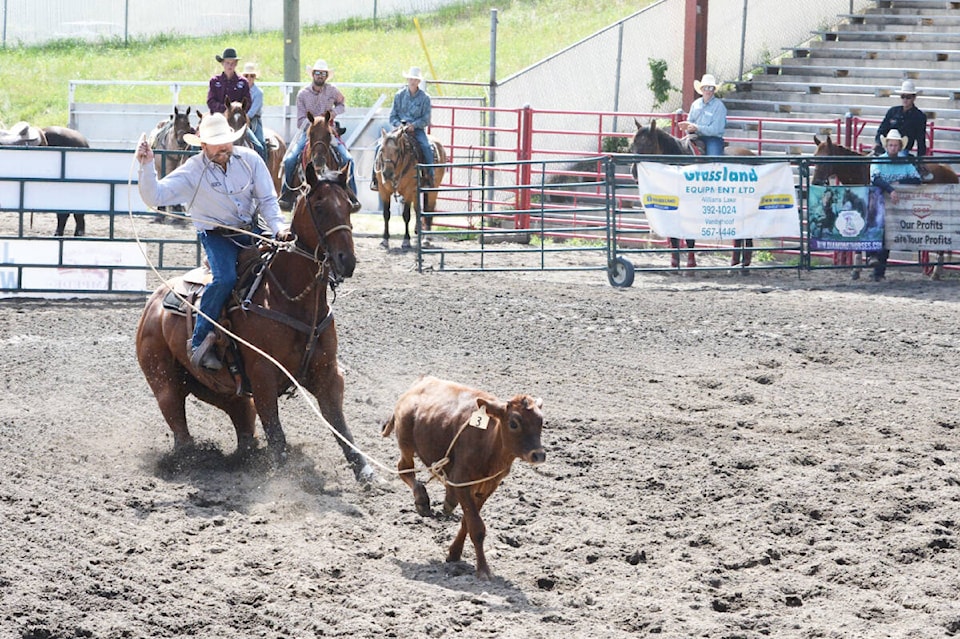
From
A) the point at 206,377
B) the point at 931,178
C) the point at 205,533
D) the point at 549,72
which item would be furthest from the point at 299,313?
the point at 549,72

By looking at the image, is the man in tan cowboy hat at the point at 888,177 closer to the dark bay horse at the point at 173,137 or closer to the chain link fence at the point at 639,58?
the chain link fence at the point at 639,58

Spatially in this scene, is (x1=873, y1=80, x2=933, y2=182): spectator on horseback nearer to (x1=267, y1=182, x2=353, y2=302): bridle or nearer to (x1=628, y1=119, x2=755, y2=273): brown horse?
(x1=628, y1=119, x2=755, y2=273): brown horse

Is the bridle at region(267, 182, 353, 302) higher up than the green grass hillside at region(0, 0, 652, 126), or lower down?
lower down

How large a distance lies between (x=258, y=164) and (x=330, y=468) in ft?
5.87

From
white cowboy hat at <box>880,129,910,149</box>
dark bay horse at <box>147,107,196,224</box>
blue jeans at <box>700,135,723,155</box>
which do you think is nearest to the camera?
white cowboy hat at <box>880,129,910,149</box>

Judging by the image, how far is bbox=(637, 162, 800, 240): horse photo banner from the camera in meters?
14.5

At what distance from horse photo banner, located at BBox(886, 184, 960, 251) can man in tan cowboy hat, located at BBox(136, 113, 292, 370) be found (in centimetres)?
918

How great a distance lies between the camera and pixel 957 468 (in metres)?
7.23

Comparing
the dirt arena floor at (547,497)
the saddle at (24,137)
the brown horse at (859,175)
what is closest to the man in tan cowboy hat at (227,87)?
the saddle at (24,137)

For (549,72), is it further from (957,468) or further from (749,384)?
(957,468)

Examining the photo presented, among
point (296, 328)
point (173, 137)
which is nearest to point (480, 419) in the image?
point (296, 328)

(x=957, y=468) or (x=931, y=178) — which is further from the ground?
(x=931, y=178)

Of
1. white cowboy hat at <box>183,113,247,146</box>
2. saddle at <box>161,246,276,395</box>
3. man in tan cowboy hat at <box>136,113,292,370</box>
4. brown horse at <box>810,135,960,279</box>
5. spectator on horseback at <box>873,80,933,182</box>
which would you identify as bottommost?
saddle at <box>161,246,276,395</box>

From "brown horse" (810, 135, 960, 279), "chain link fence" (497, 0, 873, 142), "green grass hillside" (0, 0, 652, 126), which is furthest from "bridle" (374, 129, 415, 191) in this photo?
"green grass hillside" (0, 0, 652, 126)
